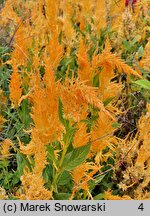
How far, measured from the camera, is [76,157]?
1.16m

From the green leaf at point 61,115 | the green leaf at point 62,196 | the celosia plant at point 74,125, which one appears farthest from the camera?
the green leaf at point 62,196

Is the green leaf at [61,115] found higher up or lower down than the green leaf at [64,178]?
higher up

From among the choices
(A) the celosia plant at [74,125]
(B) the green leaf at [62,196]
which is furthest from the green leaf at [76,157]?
(B) the green leaf at [62,196]

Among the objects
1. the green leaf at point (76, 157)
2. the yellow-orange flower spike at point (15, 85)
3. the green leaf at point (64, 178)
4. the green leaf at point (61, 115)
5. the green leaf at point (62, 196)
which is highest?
the yellow-orange flower spike at point (15, 85)

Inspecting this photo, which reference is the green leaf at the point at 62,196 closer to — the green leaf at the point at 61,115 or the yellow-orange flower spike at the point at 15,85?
the green leaf at the point at 61,115

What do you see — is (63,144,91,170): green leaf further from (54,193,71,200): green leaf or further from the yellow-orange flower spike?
the yellow-orange flower spike

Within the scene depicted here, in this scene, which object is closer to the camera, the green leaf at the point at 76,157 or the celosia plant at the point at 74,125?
the celosia plant at the point at 74,125

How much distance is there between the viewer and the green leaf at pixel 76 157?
3.77ft

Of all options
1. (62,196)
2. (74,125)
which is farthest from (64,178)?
(74,125)

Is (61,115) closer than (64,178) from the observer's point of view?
Yes

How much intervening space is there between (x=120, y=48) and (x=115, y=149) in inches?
32.8

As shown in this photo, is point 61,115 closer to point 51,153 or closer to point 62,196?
point 51,153

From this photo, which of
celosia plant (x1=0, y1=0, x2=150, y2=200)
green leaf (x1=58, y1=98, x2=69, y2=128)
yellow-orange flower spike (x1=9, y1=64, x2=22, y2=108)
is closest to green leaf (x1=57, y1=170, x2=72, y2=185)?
celosia plant (x1=0, y1=0, x2=150, y2=200)

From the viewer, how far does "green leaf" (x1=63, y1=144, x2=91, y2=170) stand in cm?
115
